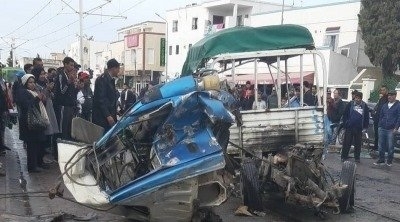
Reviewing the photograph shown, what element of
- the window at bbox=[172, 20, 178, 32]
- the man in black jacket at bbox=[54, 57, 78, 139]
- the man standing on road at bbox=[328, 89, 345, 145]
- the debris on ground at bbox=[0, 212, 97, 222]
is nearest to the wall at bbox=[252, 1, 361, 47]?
the window at bbox=[172, 20, 178, 32]

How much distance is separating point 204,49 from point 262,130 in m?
1.38

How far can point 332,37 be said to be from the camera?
101 ft

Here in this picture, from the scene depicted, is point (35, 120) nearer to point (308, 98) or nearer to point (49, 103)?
point (49, 103)

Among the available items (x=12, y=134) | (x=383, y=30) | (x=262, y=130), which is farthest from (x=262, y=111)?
(x=383, y=30)

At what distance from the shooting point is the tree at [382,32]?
27.6 meters

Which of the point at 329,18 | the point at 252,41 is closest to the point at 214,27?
the point at 329,18

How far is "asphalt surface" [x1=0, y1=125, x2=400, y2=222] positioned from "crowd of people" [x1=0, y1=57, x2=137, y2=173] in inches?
21.4

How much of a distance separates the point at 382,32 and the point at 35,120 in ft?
82.8

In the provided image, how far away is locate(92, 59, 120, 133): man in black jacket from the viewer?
23.0 feet

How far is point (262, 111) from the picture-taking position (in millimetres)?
6160

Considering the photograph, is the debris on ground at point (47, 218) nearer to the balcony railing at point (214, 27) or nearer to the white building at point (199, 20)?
the balcony railing at point (214, 27)

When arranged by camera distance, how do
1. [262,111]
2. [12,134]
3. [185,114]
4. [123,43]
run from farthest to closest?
[123,43]
[12,134]
[262,111]
[185,114]

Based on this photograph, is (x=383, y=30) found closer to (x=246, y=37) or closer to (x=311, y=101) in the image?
(x=311, y=101)

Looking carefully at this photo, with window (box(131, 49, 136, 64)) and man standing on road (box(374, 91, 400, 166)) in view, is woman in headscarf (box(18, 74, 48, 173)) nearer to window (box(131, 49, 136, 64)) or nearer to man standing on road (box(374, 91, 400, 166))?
man standing on road (box(374, 91, 400, 166))
